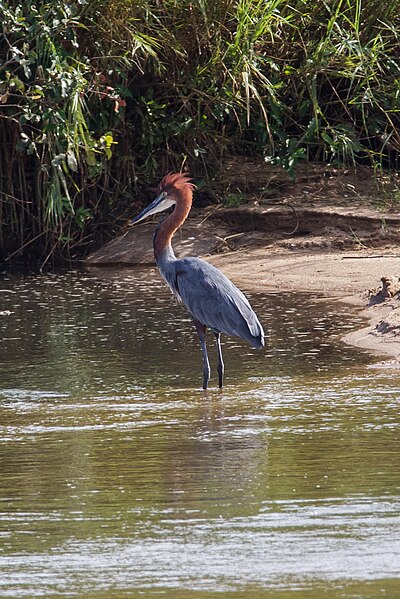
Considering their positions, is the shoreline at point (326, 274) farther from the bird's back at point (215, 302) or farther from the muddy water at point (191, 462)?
the bird's back at point (215, 302)

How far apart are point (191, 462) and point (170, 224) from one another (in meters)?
2.93

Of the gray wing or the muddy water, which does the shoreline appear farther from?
the gray wing

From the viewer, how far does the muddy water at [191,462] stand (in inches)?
140

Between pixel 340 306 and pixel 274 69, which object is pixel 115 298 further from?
pixel 274 69

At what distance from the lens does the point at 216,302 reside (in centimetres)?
709

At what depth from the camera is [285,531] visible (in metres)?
3.89

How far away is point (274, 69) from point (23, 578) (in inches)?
325

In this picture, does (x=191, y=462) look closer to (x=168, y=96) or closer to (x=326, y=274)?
(x=326, y=274)

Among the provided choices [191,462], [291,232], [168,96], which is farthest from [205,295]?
[168,96]

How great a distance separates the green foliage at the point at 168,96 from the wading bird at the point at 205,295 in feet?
8.18

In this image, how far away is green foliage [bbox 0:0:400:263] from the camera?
396 inches

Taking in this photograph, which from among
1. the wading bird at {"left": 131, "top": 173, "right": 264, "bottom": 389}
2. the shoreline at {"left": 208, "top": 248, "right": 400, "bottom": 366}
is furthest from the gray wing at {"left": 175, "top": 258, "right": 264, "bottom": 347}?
the shoreline at {"left": 208, "top": 248, "right": 400, "bottom": 366}

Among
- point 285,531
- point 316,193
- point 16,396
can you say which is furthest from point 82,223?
point 285,531

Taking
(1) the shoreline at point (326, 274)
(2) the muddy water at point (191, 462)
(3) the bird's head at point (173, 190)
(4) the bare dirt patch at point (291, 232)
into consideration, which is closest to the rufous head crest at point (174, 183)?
(3) the bird's head at point (173, 190)
